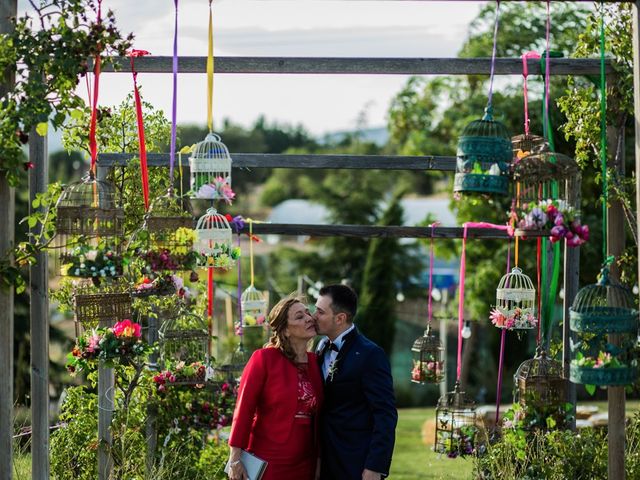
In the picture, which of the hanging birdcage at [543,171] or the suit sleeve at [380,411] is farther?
the suit sleeve at [380,411]

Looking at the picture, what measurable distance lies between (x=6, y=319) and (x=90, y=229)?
621 mm

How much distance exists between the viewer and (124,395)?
24.9 feet

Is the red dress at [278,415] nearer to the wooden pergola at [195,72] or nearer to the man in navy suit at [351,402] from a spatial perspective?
the man in navy suit at [351,402]

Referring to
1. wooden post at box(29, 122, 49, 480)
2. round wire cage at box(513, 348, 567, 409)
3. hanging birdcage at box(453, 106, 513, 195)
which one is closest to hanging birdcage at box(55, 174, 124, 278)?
wooden post at box(29, 122, 49, 480)

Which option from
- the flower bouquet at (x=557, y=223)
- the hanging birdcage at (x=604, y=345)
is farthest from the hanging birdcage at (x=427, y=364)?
the flower bouquet at (x=557, y=223)

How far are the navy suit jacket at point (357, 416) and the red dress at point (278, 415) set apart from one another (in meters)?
0.09

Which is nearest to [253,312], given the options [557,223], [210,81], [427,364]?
[427,364]

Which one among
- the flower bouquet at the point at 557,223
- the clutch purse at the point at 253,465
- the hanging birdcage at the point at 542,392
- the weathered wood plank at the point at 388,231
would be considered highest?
the flower bouquet at the point at 557,223

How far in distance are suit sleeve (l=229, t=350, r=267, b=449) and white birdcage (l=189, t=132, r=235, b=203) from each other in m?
0.87

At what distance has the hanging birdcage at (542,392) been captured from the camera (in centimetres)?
626

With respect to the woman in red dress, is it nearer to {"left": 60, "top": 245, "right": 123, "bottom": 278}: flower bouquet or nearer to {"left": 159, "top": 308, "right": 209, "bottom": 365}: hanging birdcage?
{"left": 60, "top": 245, "right": 123, "bottom": 278}: flower bouquet

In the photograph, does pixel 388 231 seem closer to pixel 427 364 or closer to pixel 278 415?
pixel 427 364

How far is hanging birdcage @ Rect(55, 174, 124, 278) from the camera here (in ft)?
16.9

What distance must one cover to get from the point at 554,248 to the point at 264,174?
108 ft
